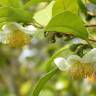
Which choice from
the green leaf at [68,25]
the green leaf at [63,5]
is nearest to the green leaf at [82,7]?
the green leaf at [63,5]

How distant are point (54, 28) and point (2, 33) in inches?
11.6

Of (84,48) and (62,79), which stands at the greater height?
(84,48)

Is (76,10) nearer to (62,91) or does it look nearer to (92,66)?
(92,66)

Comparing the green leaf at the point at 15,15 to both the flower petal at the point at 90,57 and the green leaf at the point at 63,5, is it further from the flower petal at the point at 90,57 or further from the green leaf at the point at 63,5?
the flower petal at the point at 90,57

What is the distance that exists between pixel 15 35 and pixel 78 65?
24 centimetres

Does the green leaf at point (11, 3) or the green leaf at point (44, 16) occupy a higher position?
the green leaf at point (11, 3)

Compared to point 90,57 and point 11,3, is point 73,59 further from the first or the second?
point 11,3

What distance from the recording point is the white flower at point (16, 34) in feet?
4.73

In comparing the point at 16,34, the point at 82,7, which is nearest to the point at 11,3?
the point at 16,34

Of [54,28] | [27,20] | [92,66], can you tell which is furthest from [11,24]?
[92,66]

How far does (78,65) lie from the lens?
1.49 meters

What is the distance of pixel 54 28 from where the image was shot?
1.29 m

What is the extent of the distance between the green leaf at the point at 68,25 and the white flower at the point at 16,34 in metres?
0.15

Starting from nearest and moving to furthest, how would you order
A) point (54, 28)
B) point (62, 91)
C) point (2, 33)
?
1. point (54, 28)
2. point (2, 33)
3. point (62, 91)
